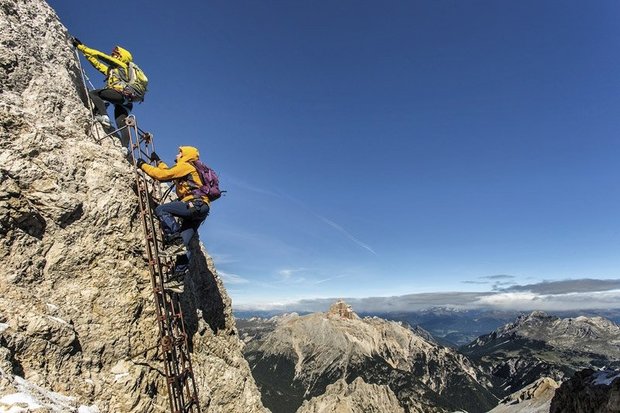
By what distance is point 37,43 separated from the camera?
16.8 metres

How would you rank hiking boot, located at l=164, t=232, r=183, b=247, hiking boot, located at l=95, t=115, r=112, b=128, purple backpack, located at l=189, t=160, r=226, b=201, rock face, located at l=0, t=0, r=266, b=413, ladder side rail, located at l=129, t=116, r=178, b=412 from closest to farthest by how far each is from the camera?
rock face, located at l=0, t=0, r=266, b=413 → ladder side rail, located at l=129, t=116, r=178, b=412 → hiking boot, located at l=164, t=232, r=183, b=247 → purple backpack, located at l=189, t=160, r=226, b=201 → hiking boot, located at l=95, t=115, r=112, b=128

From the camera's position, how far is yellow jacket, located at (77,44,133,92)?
19.4m

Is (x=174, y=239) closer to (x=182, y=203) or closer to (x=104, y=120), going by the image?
(x=182, y=203)

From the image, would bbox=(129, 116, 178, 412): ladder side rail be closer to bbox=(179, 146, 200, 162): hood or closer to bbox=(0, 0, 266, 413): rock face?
bbox=(0, 0, 266, 413): rock face

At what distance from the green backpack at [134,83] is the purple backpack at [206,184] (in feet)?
23.2

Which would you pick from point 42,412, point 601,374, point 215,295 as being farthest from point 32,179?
point 601,374

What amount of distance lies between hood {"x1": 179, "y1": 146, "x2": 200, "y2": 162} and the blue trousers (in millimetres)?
1617

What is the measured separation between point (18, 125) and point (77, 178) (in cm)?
232

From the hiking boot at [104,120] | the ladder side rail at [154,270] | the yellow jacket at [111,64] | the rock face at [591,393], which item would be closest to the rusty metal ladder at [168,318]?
the ladder side rail at [154,270]

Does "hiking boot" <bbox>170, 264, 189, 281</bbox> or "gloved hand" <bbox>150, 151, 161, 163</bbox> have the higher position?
"gloved hand" <bbox>150, 151, 161, 163</bbox>

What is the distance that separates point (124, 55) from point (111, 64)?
752 millimetres

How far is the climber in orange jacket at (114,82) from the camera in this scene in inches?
743

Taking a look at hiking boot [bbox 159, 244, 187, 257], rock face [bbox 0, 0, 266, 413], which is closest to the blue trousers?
hiking boot [bbox 159, 244, 187, 257]

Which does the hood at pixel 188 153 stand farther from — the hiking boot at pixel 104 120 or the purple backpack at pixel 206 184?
the hiking boot at pixel 104 120
